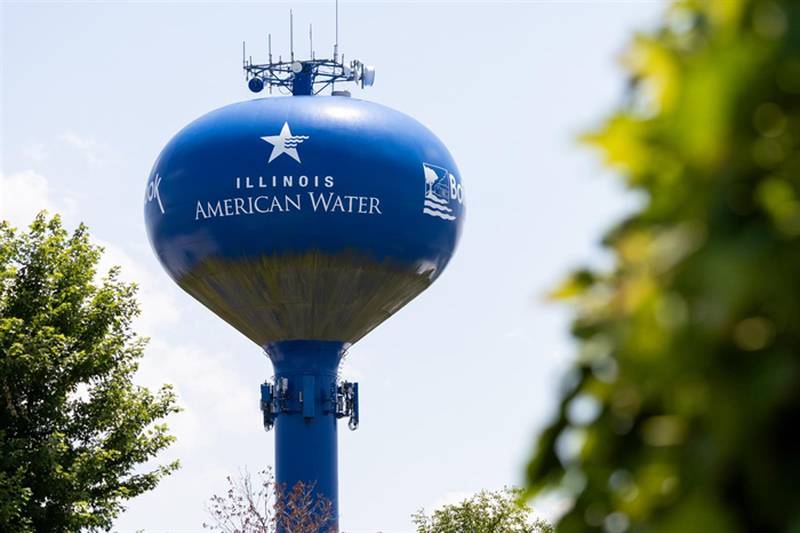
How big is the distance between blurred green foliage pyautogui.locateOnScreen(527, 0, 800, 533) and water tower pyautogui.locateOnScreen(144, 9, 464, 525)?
118 ft

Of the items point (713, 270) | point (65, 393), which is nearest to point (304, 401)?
point (65, 393)

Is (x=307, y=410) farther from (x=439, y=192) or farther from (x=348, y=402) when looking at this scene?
(x=439, y=192)

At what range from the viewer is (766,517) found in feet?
5.13

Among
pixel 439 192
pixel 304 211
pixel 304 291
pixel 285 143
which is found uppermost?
pixel 285 143

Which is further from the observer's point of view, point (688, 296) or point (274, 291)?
point (274, 291)

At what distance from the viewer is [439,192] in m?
38.8

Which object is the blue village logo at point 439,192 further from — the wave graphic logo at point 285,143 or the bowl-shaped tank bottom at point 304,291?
the wave graphic logo at point 285,143

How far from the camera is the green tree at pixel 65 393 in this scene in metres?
22.6

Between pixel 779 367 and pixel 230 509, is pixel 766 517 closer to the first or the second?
pixel 779 367

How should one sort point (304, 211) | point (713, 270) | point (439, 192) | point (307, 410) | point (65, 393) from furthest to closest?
point (307, 410) → point (439, 192) → point (304, 211) → point (65, 393) → point (713, 270)

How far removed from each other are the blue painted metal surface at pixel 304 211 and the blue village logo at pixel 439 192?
0.13 ft

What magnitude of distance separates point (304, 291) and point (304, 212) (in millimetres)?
2244

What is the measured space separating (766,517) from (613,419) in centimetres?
31

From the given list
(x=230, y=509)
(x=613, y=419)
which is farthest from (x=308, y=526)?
(x=613, y=419)
